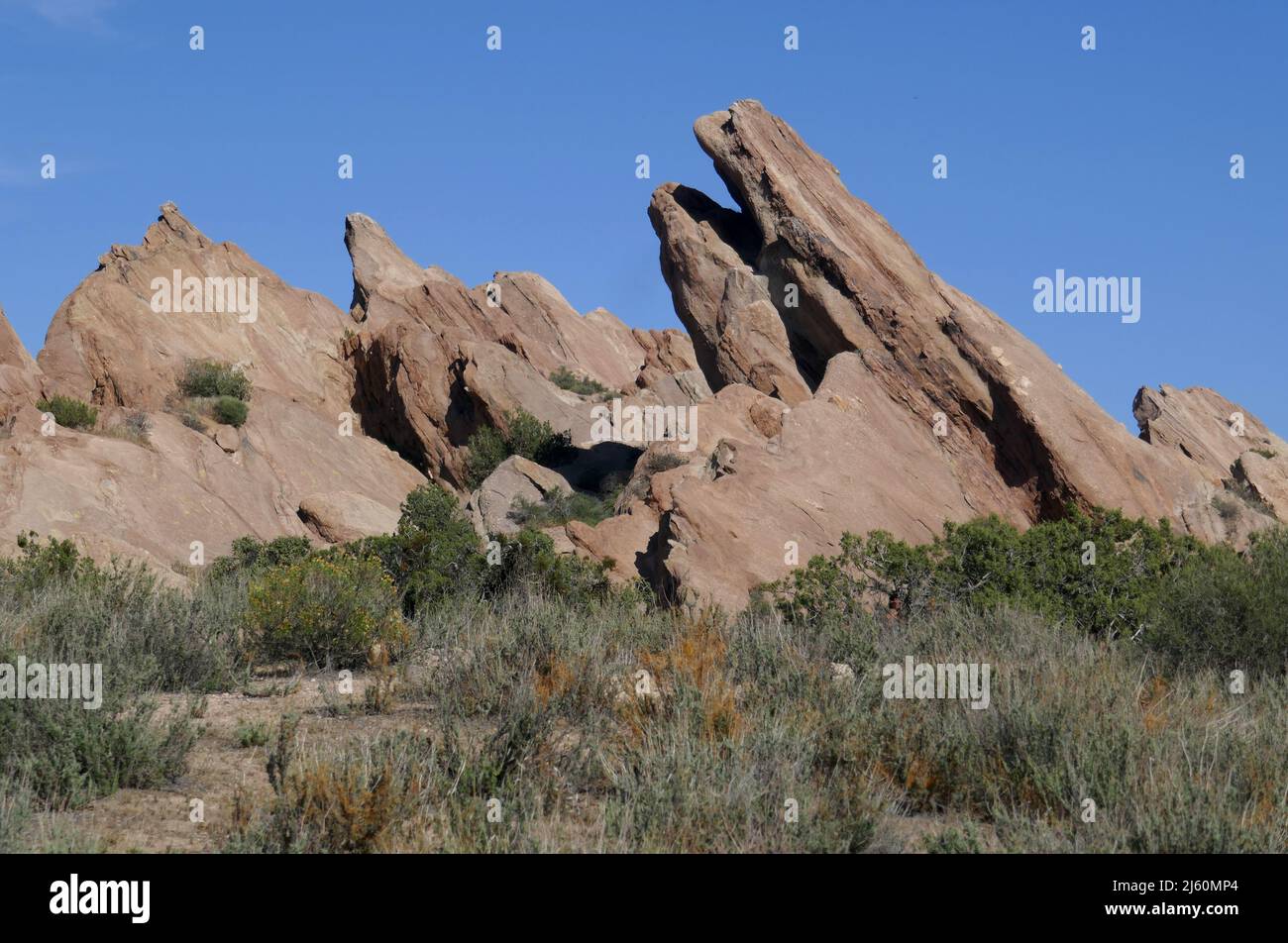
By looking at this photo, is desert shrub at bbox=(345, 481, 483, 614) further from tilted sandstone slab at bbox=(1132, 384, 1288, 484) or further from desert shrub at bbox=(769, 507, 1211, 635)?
tilted sandstone slab at bbox=(1132, 384, 1288, 484)

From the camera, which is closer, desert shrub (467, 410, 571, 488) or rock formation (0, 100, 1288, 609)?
rock formation (0, 100, 1288, 609)

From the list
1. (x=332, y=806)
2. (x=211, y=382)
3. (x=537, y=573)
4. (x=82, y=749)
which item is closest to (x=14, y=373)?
(x=211, y=382)

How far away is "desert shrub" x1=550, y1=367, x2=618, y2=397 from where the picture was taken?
48.8 metres

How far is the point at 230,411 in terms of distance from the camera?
36.5 metres

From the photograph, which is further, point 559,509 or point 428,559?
point 559,509

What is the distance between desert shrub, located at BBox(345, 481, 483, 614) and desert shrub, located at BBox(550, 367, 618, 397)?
101ft

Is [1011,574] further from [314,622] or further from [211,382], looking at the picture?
[211,382]

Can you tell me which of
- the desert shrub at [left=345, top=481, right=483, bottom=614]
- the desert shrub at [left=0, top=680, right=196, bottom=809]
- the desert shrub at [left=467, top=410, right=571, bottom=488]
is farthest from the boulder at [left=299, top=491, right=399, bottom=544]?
the desert shrub at [left=0, top=680, right=196, bottom=809]

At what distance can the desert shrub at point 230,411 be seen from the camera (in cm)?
3641

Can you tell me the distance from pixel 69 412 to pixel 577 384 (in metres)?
22.8

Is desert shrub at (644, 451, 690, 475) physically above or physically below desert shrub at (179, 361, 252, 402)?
below
